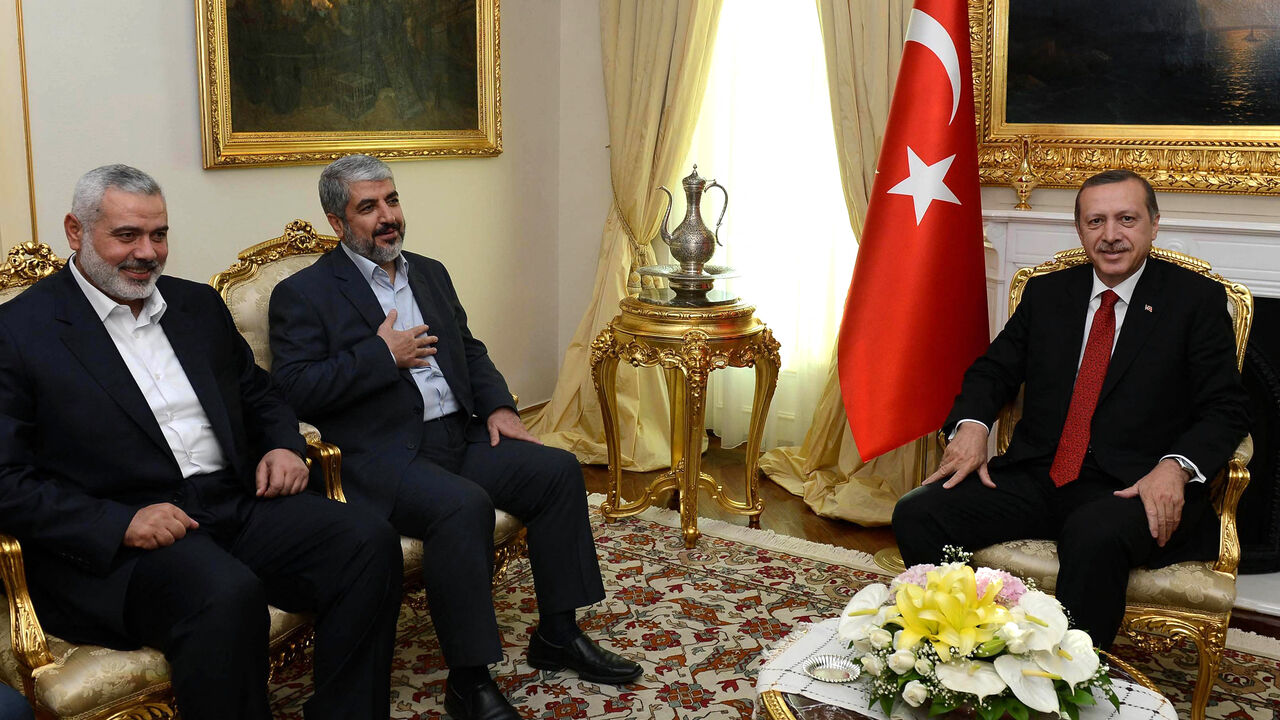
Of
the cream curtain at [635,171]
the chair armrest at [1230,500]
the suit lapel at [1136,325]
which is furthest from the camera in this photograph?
the cream curtain at [635,171]

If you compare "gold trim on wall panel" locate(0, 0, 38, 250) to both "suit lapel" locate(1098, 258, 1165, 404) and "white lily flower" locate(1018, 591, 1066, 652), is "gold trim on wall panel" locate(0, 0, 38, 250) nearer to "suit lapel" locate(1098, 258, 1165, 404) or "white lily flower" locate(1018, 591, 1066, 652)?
"white lily flower" locate(1018, 591, 1066, 652)

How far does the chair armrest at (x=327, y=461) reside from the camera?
2822mm

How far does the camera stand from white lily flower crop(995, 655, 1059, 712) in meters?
1.78

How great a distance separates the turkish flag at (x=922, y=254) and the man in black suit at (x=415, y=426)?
1.22 meters

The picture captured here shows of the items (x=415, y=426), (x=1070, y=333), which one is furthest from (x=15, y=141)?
(x=1070, y=333)

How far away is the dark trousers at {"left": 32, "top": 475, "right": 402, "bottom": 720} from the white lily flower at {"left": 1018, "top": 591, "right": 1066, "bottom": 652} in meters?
1.43

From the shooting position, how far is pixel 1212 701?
2889mm

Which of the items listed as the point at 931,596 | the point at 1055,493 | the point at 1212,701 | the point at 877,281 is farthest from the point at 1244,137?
the point at 931,596

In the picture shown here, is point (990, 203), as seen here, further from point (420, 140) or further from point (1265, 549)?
point (420, 140)

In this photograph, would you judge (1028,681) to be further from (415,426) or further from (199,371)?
(199,371)

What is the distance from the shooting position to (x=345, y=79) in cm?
409

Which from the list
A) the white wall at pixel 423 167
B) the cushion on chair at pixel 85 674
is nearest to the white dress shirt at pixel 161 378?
the cushion on chair at pixel 85 674

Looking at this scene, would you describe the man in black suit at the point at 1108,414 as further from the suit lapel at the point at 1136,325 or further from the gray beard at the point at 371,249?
the gray beard at the point at 371,249

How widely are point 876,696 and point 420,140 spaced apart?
3.30 metres
